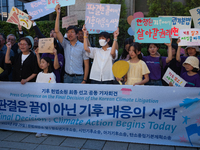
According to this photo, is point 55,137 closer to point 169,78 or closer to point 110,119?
point 110,119

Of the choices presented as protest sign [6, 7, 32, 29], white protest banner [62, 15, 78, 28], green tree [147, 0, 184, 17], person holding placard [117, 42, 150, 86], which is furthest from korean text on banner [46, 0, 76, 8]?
green tree [147, 0, 184, 17]

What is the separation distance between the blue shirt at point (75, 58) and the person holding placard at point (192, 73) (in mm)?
1937

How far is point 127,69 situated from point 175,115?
42.3 inches

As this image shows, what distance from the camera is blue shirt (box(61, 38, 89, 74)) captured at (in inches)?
167

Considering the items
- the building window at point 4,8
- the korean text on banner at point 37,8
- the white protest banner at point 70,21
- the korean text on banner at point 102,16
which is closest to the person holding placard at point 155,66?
the korean text on banner at point 102,16

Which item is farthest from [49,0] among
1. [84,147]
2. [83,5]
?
[83,5]

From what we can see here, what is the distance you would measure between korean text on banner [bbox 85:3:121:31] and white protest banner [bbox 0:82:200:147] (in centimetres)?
123

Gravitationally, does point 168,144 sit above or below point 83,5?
below

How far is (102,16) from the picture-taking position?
407 cm

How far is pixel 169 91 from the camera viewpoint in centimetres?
335

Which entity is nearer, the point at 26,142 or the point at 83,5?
the point at 26,142

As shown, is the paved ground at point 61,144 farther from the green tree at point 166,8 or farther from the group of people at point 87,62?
the green tree at point 166,8

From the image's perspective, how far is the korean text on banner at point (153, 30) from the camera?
3.87 meters

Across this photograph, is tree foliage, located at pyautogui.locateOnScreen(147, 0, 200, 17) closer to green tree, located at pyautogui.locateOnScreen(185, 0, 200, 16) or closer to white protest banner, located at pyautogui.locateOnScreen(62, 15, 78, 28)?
green tree, located at pyautogui.locateOnScreen(185, 0, 200, 16)
